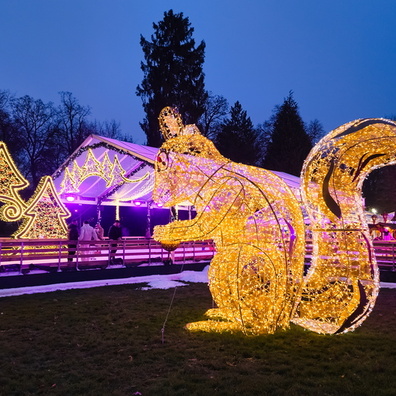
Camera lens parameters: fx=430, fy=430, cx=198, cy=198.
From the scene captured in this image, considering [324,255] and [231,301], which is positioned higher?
[324,255]

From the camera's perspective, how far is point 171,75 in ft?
101

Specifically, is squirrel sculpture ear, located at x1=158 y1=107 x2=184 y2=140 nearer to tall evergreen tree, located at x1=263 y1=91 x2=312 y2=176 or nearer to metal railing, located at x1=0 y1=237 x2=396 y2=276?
metal railing, located at x1=0 y1=237 x2=396 y2=276

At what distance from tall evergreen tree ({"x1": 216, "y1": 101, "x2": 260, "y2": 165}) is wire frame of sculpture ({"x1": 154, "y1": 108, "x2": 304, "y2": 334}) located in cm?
2945

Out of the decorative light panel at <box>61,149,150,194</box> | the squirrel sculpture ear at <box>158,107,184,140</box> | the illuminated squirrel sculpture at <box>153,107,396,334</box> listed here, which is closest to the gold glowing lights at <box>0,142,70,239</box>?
the decorative light panel at <box>61,149,150,194</box>

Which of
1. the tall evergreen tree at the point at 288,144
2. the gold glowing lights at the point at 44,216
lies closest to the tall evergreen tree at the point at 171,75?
the tall evergreen tree at the point at 288,144

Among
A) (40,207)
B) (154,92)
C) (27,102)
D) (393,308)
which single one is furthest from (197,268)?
(27,102)

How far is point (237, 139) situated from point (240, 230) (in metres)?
31.0

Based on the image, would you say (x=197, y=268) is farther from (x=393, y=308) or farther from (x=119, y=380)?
(x=119, y=380)

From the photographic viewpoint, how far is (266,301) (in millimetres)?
5375

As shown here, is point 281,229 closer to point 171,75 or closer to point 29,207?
point 29,207

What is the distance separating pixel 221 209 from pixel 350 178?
1.65 meters

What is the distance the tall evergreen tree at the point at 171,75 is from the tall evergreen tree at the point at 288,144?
7.82 metres

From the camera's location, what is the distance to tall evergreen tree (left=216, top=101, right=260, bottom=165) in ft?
117

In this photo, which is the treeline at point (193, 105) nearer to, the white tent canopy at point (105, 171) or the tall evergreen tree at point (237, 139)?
the tall evergreen tree at point (237, 139)
